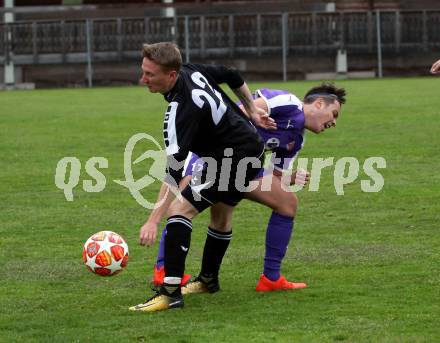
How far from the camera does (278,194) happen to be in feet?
25.9

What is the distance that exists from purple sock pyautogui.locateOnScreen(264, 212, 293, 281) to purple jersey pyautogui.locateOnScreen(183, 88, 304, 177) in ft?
1.36

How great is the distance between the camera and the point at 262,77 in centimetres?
3722

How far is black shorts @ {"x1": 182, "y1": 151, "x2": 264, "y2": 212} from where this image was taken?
296 inches

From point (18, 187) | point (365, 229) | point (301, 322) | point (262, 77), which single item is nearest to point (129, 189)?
point (18, 187)

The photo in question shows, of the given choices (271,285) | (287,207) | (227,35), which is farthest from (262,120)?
(227,35)

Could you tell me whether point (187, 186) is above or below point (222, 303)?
above

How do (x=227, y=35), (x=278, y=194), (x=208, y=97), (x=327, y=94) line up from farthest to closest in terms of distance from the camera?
(x=227, y=35)
(x=327, y=94)
(x=278, y=194)
(x=208, y=97)

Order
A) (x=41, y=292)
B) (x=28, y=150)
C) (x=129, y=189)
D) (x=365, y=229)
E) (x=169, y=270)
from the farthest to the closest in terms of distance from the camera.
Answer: (x=28, y=150)
(x=129, y=189)
(x=365, y=229)
(x=41, y=292)
(x=169, y=270)

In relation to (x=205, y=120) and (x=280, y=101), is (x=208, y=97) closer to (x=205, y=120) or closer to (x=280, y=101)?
(x=205, y=120)

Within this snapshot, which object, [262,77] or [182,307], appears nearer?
[182,307]

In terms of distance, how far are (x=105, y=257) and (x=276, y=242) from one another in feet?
4.08

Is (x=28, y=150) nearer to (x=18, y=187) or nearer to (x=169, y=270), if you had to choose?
(x=18, y=187)

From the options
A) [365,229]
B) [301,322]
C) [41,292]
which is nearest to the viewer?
[301,322]

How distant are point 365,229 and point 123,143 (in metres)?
8.11
